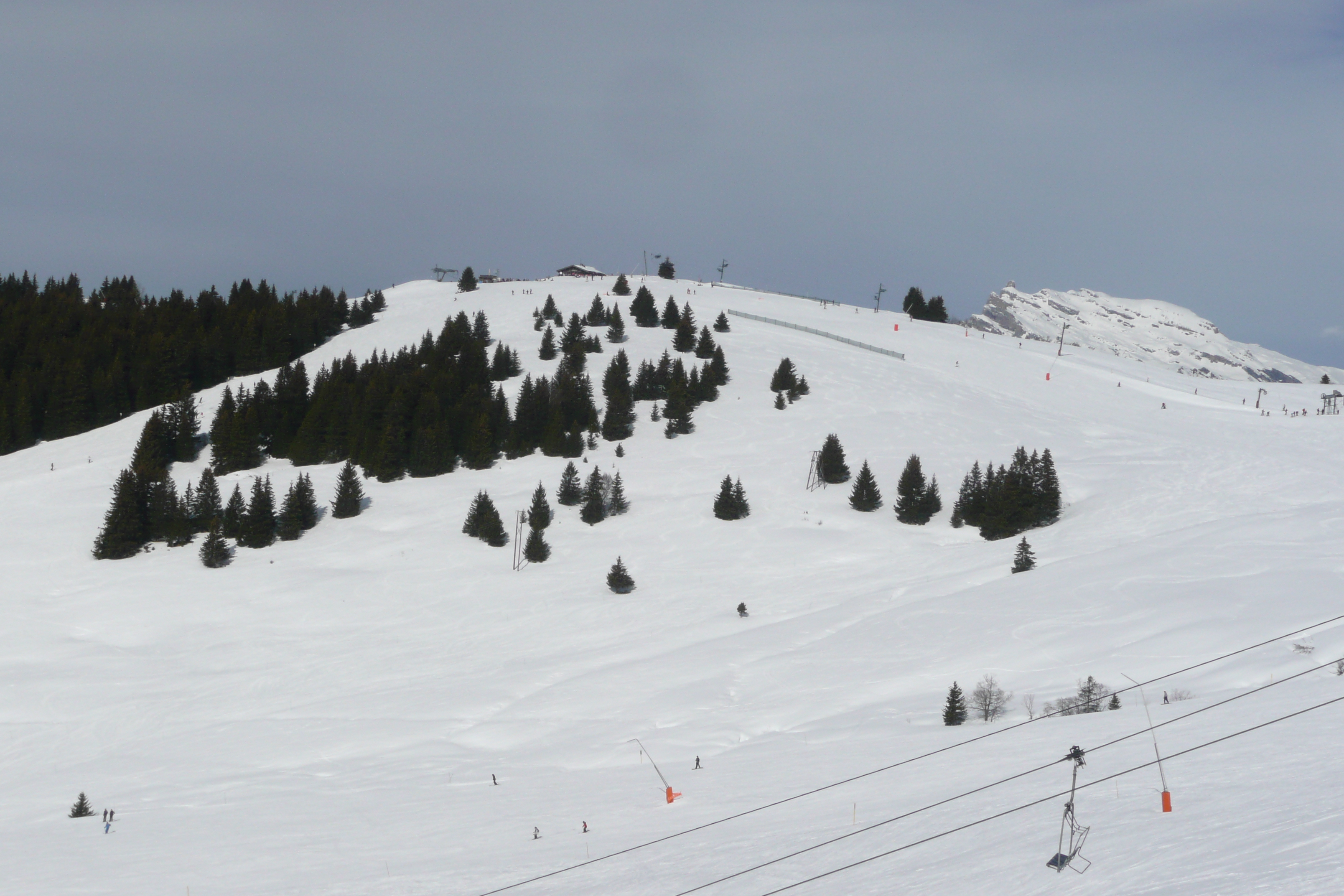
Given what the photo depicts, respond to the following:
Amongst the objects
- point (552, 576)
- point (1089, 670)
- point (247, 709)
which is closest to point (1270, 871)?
point (1089, 670)

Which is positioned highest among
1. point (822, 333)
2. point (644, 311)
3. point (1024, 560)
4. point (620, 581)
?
point (644, 311)

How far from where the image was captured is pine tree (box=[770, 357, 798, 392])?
74.9 metres

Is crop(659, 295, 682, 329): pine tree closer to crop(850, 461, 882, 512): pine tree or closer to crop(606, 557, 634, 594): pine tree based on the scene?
crop(850, 461, 882, 512): pine tree

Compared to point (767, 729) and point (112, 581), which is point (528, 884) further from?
point (112, 581)

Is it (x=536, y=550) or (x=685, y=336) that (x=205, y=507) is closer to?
(x=536, y=550)

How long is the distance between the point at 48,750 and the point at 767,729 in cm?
2292

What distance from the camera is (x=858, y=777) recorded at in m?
20.2

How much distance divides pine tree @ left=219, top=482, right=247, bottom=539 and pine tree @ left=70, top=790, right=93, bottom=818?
30.9 m

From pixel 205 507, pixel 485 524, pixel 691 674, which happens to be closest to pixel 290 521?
pixel 205 507

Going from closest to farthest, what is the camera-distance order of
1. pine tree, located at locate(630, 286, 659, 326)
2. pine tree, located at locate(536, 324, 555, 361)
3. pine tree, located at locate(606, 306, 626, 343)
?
pine tree, located at locate(536, 324, 555, 361) < pine tree, located at locate(606, 306, 626, 343) < pine tree, located at locate(630, 286, 659, 326)

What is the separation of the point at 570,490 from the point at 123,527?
24862 mm

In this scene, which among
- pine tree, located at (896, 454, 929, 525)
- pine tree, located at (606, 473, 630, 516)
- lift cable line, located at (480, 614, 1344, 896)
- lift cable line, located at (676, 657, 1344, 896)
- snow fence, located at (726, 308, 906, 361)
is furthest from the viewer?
snow fence, located at (726, 308, 906, 361)

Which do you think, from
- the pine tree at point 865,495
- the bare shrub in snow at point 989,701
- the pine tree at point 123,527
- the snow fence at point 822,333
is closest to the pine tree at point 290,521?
the pine tree at point 123,527

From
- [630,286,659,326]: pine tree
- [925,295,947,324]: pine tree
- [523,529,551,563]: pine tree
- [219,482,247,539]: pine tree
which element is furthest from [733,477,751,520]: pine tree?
[925,295,947,324]: pine tree
